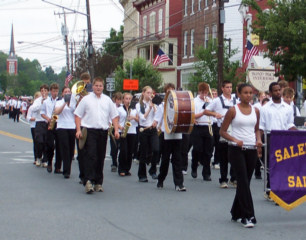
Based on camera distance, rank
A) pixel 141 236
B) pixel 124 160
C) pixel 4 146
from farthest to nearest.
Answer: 1. pixel 4 146
2. pixel 124 160
3. pixel 141 236

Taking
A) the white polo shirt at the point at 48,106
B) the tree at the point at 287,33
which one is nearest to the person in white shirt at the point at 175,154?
the white polo shirt at the point at 48,106

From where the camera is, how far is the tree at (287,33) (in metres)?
24.5

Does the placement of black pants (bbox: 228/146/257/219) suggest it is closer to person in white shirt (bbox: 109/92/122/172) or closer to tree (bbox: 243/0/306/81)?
person in white shirt (bbox: 109/92/122/172)

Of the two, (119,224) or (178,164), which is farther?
(178,164)

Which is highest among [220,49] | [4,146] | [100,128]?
[220,49]

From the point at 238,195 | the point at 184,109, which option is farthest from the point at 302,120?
the point at 238,195

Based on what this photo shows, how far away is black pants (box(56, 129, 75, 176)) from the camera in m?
13.2

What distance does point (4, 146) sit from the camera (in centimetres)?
2283

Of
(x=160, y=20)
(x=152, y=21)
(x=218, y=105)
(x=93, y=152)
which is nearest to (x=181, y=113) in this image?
(x=218, y=105)

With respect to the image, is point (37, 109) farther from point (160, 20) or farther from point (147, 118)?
point (160, 20)

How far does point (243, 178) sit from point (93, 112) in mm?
3660

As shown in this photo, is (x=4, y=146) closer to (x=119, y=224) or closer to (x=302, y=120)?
(x=302, y=120)

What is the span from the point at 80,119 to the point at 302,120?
4.18m

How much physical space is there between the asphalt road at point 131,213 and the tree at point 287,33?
12712 millimetres
